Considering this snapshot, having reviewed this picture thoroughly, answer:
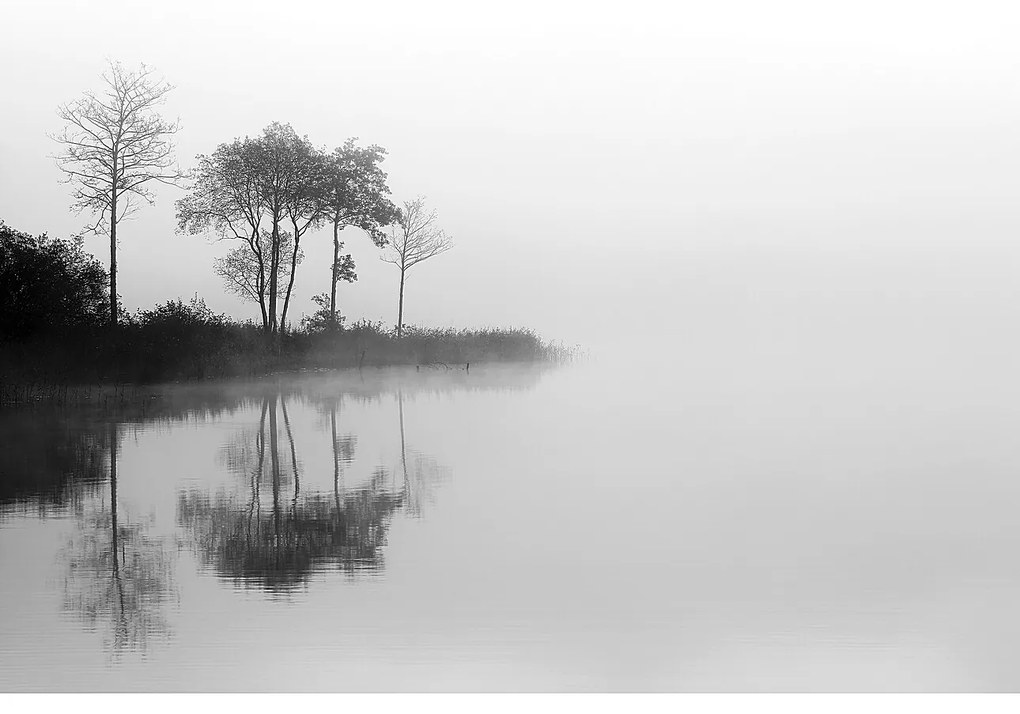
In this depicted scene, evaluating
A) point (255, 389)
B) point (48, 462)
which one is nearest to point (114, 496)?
point (48, 462)

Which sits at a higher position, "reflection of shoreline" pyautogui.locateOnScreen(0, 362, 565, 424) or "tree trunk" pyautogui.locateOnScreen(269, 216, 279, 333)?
"tree trunk" pyautogui.locateOnScreen(269, 216, 279, 333)

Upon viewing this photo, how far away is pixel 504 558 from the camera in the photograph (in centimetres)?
765

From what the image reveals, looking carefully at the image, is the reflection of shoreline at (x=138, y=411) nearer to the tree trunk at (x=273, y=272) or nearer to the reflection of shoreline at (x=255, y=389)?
the reflection of shoreline at (x=255, y=389)

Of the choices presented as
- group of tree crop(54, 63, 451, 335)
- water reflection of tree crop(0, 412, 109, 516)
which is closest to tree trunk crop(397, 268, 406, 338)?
group of tree crop(54, 63, 451, 335)

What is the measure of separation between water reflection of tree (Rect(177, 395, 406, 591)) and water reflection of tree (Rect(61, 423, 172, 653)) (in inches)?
15.6

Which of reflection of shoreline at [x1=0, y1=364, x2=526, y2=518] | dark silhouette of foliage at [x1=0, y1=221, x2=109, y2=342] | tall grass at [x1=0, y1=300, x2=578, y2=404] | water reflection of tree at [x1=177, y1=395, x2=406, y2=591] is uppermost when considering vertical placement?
dark silhouette of foliage at [x1=0, y1=221, x2=109, y2=342]

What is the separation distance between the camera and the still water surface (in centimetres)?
547

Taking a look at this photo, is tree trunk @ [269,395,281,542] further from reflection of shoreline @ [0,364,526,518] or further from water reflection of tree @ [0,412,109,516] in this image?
water reflection of tree @ [0,412,109,516]

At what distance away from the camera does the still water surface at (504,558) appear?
17.9ft

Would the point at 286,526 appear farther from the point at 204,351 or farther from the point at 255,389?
the point at 204,351

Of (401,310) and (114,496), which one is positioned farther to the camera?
(401,310)

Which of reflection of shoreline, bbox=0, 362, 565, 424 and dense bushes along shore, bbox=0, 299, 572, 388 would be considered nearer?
reflection of shoreline, bbox=0, 362, 565, 424

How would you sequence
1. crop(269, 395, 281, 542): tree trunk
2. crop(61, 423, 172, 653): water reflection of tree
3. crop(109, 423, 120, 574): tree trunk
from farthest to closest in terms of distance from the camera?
crop(269, 395, 281, 542): tree trunk < crop(109, 423, 120, 574): tree trunk < crop(61, 423, 172, 653): water reflection of tree

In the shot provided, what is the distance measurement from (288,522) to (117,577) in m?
1.90
